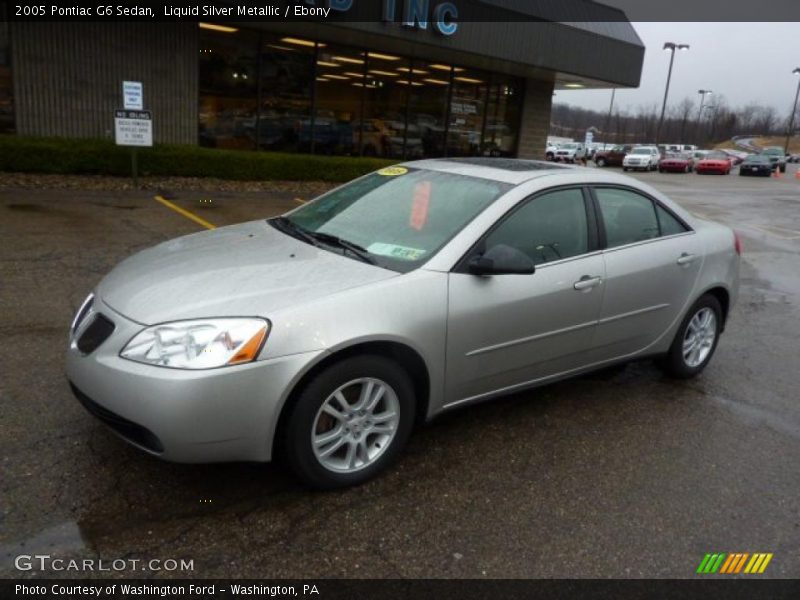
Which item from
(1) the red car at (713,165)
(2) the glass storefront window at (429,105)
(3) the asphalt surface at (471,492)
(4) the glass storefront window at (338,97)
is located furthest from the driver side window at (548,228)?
(1) the red car at (713,165)

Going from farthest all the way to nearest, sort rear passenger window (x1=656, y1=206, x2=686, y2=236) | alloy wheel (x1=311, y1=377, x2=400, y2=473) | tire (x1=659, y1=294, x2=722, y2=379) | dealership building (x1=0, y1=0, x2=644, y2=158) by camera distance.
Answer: dealership building (x1=0, y1=0, x2=644, y2=158) → tire (x1=659, y1=294, x2=722, y2=379) → rear passenger window (x1=656, y1=206, x2=686, y2=236) → alloy wheel (x1=311, y1=377, x2=400, y2=473)

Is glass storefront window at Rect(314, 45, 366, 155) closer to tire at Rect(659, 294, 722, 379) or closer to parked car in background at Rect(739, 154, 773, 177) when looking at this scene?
tire at Rect(659, 294, 722, 379)

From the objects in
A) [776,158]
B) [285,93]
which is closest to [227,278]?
[285,93]

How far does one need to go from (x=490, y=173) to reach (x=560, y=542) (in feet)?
7.09

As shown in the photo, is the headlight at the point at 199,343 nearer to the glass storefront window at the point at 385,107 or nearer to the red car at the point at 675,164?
the glass storefront window at the point at 385,107

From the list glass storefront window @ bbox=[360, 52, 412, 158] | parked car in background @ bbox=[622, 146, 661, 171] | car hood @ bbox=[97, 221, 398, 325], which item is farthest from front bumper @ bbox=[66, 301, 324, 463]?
parked car in background @ bbox=[622, 146, 661, 171]

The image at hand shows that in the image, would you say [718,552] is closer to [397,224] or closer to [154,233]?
[397,224]

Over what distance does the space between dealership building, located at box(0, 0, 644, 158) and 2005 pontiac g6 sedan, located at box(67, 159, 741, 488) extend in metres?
10.1

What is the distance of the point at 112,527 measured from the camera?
272 cm

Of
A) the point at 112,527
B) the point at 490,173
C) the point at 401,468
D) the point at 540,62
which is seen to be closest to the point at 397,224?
the point at 490,173

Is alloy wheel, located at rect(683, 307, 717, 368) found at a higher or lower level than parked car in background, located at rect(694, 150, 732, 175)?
lower

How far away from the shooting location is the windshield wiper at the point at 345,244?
3.43m

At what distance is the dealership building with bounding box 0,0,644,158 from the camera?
1283 cm

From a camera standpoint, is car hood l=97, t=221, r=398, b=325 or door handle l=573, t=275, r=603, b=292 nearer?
car hood l=97, t=221, r=398, b=325
